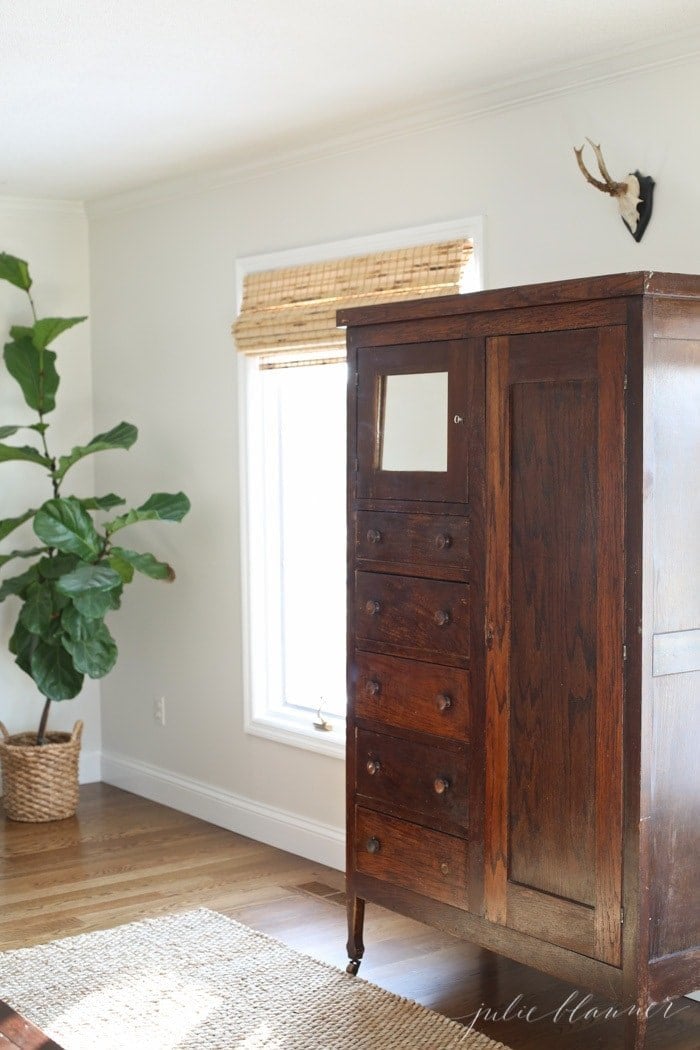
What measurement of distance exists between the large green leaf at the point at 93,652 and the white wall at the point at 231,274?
0.41m

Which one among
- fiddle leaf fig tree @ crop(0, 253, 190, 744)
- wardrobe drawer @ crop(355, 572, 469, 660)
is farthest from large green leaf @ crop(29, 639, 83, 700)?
wardrobe drawer @ crop(355, 572, 469, 660)

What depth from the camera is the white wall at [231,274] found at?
3.30 meters

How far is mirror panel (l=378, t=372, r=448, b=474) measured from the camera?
3070 mm

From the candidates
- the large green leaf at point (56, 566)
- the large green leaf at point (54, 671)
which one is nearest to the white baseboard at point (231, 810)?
the large green leaf at point (54, 671)

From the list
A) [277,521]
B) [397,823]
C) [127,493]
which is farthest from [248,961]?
[127,493]

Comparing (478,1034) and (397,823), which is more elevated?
(397,823)

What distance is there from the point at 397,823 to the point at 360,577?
25.3 inches

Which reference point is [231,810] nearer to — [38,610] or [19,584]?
[38,610]

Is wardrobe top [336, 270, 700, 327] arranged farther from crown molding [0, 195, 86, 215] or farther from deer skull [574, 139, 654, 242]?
crown molding [0, 195, 86, 215]

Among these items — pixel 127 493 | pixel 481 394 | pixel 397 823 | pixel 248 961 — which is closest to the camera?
pixel 481 394

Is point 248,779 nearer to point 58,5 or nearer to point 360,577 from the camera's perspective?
point 360,577

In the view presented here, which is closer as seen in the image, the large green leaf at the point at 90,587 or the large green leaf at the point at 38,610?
the large green leaf at the point at 90,587

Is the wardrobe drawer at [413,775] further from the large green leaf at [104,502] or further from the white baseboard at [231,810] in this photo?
the large green leaf at [104,502]

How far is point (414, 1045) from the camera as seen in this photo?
2998 millimetres
